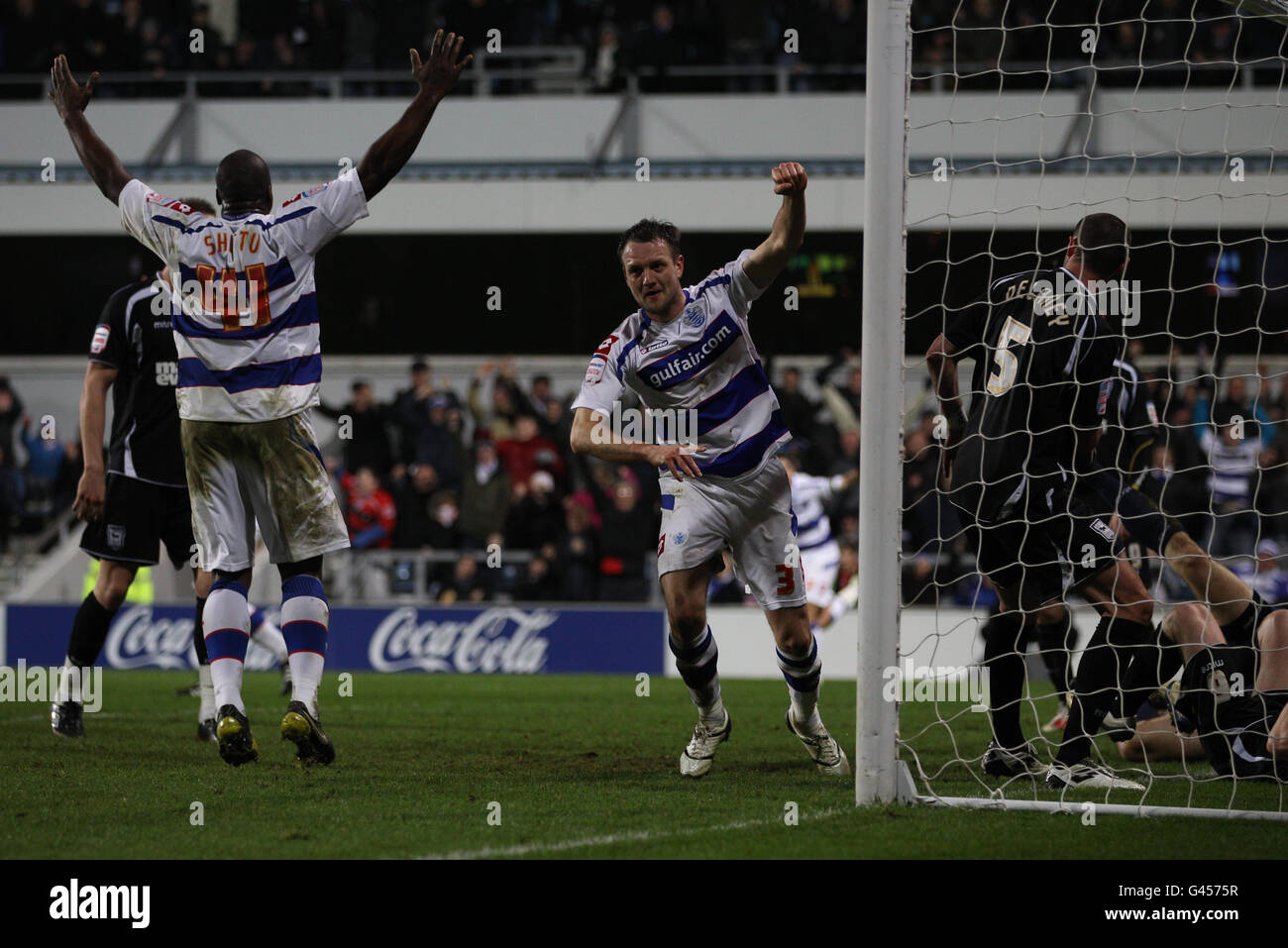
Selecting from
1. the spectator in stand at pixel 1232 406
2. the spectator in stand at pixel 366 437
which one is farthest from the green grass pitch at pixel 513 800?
the spectator in stand at pixel 1232 406

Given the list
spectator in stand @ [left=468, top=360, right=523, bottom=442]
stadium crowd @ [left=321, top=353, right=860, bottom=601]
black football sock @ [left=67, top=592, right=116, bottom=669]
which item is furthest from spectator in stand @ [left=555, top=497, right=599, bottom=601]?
black football sock @ [left=67, top=592, right=116, bottom=669]

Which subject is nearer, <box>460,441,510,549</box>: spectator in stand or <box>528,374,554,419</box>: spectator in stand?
<box>460,441,510,549</box>: spectator in stand

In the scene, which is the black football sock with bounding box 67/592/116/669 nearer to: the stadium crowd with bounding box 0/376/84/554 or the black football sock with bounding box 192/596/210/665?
the black football sock with bounding box 192/596/210/665

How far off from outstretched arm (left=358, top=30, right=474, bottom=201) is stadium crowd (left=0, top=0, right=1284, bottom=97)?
13417mm

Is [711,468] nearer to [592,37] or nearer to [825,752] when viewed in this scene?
[825,752]

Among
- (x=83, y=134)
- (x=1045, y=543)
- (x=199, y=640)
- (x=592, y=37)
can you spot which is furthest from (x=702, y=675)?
(x=592, y=37)

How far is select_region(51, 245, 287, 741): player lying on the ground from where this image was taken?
706 cm

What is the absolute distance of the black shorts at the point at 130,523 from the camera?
709 cm

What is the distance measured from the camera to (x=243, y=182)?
5570 mm

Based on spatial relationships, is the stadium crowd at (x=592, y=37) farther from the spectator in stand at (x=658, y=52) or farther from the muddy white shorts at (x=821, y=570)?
the muddy white shorts at (x=821, y=570)

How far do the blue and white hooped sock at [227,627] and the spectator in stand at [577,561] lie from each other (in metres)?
9.09

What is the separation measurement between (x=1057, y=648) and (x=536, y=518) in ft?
30.0
